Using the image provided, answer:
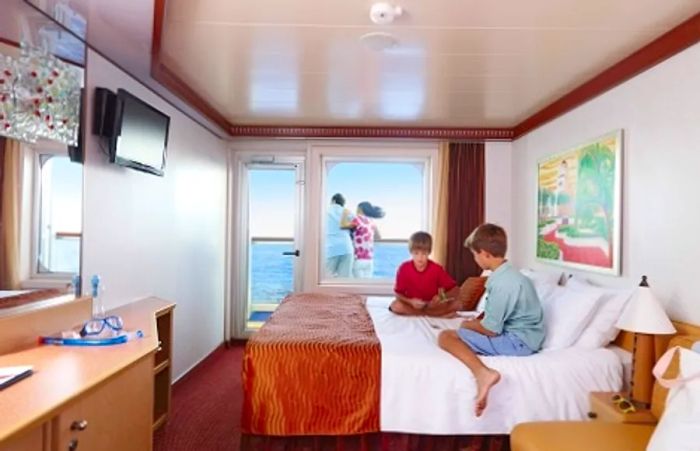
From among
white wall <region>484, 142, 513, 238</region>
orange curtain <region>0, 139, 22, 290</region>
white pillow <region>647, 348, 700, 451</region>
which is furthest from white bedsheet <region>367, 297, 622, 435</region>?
white wall <region>484, 142, 513, 238</region>

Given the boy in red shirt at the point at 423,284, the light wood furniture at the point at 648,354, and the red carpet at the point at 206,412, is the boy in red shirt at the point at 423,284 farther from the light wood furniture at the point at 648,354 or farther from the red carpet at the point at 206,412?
the light wood furniture at the point at 648,354

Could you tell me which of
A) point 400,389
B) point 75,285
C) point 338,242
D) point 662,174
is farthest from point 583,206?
point 75,285

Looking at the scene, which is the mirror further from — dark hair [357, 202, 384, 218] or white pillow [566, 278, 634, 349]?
dark hair [357, 202, 384, 218]

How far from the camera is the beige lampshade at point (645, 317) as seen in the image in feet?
7.20

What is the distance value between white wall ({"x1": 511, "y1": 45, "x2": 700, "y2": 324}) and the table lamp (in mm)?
208

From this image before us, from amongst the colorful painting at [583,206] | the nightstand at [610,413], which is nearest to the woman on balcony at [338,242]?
the colorful painting at [583,206]

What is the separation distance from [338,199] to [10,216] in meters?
3.65

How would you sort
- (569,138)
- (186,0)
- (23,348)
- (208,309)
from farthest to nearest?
(208,309)
(569,138)
(186,0)
(23,348)

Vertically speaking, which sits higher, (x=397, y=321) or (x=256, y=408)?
(x=397, y=321)

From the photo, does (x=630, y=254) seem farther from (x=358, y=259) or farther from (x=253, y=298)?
(x=253, y=298)

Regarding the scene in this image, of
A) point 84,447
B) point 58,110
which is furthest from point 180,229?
point 84,447

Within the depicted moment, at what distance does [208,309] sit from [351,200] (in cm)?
186

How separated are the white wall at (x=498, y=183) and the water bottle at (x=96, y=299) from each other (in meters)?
3.64

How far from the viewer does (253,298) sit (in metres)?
5.40
